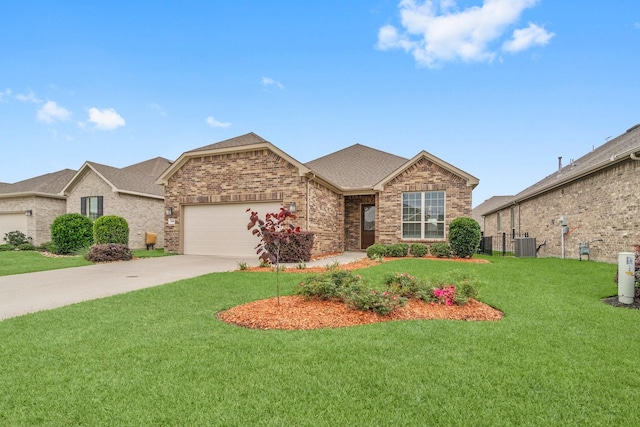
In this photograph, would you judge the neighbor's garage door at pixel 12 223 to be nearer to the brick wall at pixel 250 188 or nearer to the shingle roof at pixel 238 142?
the brick wall at pixel 250 188

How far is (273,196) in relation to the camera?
44.5ft

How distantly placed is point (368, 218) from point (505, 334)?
46.1 feet

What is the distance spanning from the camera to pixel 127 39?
1256cm

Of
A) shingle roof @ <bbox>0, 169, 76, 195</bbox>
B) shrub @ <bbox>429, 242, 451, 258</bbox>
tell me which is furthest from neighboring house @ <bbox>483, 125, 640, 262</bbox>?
shingle roof @ <bbox>0, 169, 76, 195</bbox>

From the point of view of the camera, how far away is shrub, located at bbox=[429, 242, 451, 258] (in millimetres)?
13320

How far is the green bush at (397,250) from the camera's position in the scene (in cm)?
1384

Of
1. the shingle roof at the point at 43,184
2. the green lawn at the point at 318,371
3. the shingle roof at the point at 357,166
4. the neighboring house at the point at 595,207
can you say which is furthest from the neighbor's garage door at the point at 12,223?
the neighboring house at the point at 595,207

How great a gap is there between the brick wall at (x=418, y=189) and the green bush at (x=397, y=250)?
126 cm

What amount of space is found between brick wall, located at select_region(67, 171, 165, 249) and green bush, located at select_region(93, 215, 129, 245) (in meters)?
4.34

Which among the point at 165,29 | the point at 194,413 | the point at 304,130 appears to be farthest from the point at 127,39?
the point at 194,413

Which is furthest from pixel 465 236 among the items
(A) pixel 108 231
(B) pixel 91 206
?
(B) pixel 91 206

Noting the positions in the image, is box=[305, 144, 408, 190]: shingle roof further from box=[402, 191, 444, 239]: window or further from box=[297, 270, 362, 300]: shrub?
box=[297, 270, 362, 300]: shrub

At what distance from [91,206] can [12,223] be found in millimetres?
6270

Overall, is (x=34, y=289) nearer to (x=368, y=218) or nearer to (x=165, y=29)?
(x=165, y=29)
